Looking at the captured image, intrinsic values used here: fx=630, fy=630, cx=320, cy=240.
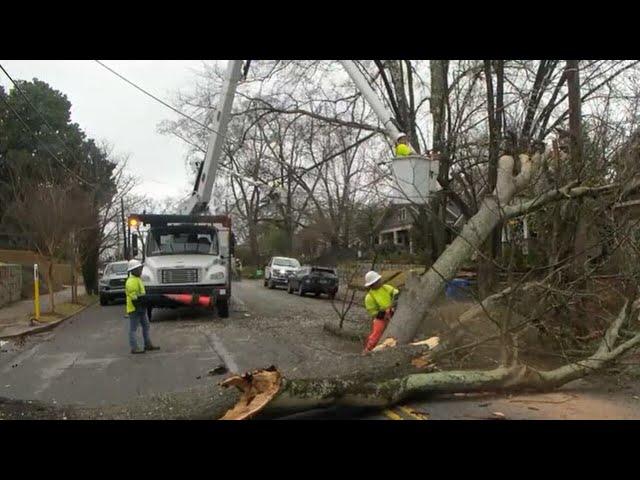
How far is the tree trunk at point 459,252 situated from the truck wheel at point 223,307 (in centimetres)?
701

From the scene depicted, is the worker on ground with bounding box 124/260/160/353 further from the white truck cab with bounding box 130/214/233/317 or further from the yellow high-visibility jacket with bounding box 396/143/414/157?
the yellow high-visibility jacket with bounding box 396/143/414/157

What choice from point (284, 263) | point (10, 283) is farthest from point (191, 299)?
point (284, 263)

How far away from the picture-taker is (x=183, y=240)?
59.4 feet

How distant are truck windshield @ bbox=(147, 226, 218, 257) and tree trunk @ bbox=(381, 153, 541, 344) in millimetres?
8093

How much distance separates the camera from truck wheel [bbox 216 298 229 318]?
56.3 feet

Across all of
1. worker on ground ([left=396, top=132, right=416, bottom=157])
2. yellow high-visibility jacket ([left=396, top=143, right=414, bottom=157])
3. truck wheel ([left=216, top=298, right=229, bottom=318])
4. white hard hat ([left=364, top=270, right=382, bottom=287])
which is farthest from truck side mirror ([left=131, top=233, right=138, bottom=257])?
white hard hat ([left=364, top=270, right=382, bottom=287])

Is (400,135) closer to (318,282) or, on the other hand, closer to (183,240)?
(183,240)

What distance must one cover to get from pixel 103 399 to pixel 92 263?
23830 millimetres

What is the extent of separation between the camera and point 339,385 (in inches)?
261

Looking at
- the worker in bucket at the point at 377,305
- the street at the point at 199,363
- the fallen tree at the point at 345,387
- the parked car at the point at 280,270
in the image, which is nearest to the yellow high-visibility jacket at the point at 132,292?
the street at the point at 199,363

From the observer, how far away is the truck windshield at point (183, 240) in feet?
58.6

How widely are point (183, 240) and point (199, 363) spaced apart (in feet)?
25.8

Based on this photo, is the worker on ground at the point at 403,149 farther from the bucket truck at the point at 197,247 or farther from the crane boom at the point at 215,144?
the crane boom at the point at 215,144
